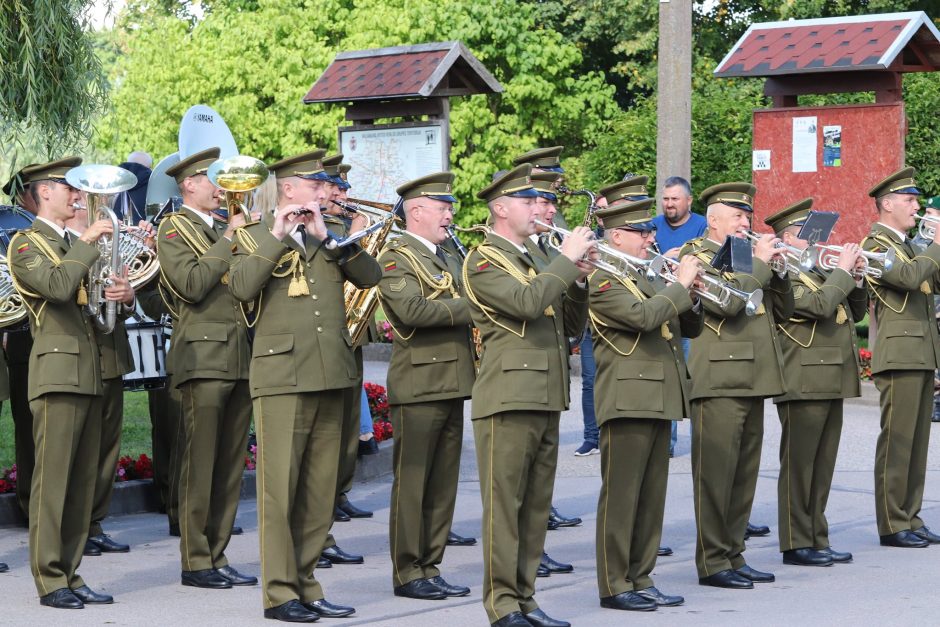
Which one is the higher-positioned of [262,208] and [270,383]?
[262,208]

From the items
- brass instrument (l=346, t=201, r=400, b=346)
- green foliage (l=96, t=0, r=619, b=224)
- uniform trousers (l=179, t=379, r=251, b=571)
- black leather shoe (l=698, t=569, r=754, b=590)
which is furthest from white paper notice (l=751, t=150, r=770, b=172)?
green foliage (l=96, t=0, r=619, b=224)

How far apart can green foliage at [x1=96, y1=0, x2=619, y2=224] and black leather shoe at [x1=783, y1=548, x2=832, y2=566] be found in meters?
20.9

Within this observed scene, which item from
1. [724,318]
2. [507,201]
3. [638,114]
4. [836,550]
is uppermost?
[638,114]

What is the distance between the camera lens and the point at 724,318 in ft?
27.3

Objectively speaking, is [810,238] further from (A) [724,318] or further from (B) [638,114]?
(B) [638,114]

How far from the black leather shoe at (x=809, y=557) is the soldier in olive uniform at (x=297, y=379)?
279 cm

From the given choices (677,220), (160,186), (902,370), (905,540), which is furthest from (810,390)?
(160,186)

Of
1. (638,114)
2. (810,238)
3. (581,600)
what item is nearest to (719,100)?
(638,114)

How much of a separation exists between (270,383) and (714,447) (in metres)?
2.47

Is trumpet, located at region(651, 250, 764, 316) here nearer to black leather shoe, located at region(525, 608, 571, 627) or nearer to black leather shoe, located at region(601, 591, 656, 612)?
black leather shoe, located at region(601, 591, 656, 612)

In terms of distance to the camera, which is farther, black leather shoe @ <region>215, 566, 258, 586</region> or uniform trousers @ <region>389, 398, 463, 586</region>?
black leather shoe @ <region>215, 566, 258, 586</region>

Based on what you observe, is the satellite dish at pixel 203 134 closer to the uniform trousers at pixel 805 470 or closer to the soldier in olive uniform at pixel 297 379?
the soldier in olive uniform at pixel 297 379

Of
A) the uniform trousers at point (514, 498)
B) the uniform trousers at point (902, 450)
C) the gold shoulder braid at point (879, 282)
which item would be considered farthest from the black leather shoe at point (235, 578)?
the gold shoulder braid at point (879, 282)

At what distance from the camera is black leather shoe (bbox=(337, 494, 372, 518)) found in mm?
10164
